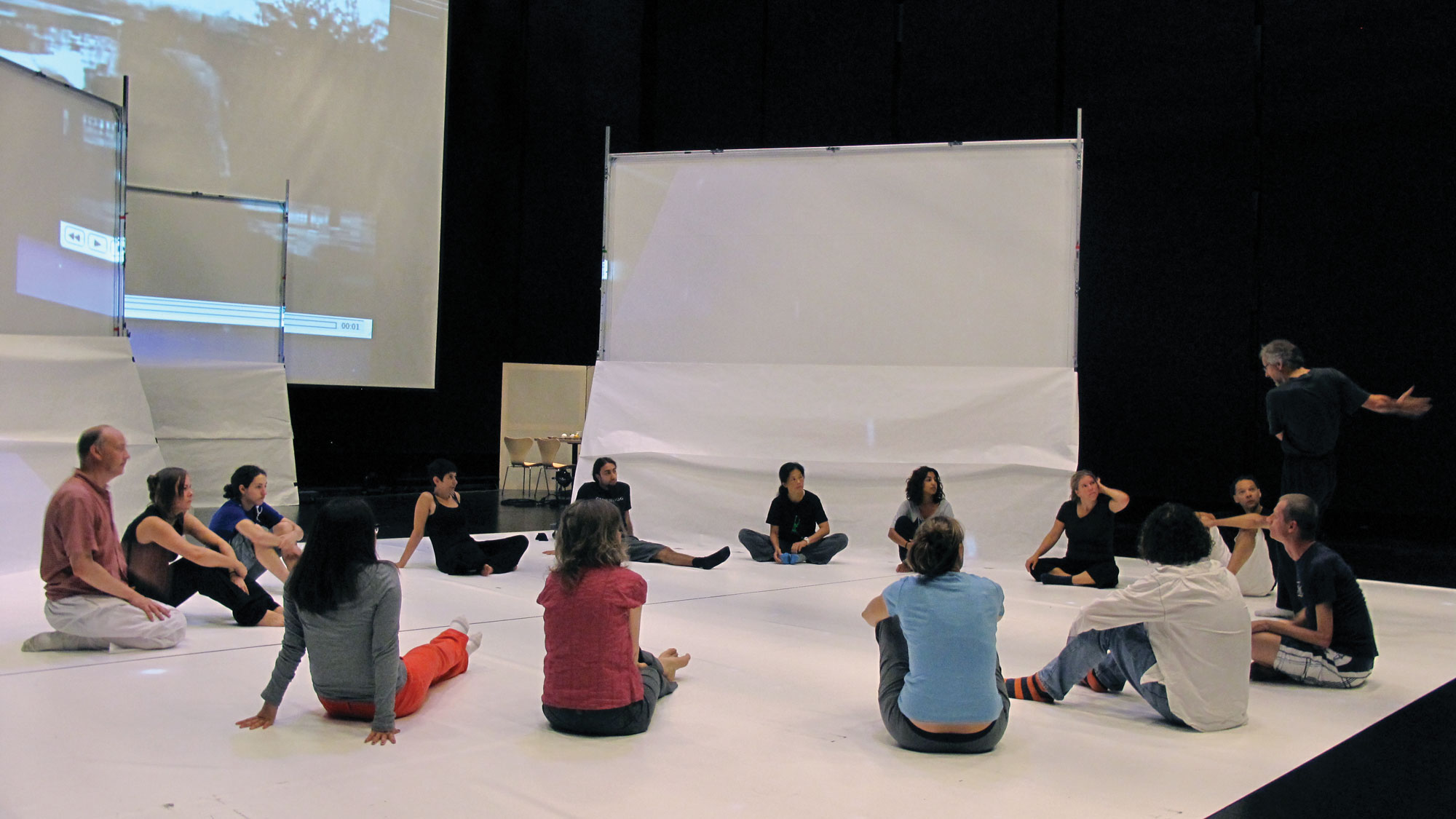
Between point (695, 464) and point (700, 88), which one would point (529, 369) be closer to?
point (700, 88)

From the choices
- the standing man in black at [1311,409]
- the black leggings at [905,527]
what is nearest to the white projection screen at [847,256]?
the black leggings at [905,527]

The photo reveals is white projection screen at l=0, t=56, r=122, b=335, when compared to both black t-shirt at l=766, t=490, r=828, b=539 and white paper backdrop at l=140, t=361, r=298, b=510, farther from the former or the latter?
black t-shirt at l=766, t=490, r=828, b=539

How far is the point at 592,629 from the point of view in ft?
9.12

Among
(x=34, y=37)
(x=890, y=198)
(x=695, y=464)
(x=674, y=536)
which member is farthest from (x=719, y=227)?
(x=34, y=37)

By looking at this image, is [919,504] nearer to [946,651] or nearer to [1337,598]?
[1337,598]

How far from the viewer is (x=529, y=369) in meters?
11.2

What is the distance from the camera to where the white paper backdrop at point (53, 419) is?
566 centimetres

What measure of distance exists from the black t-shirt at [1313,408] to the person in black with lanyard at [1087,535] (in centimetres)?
97

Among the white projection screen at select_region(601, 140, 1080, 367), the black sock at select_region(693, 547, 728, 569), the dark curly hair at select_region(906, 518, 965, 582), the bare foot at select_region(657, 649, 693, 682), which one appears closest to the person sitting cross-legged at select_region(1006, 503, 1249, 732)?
the dark curly hair at select_region(906, 518, 965, 582)

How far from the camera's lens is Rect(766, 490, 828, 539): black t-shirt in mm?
6676

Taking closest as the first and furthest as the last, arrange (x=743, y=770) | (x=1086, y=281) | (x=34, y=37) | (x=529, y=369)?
(x=743, y=770), (x=34, y=37), (x=1086, y=281), (x=529, y=369)

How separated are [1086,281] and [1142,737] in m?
6.65

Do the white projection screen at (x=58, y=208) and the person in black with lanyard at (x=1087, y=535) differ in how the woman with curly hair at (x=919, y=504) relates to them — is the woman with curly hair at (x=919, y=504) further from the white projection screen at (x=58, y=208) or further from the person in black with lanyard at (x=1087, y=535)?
the white projection screen at (x=58, y=208)

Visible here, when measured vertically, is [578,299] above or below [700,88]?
below
